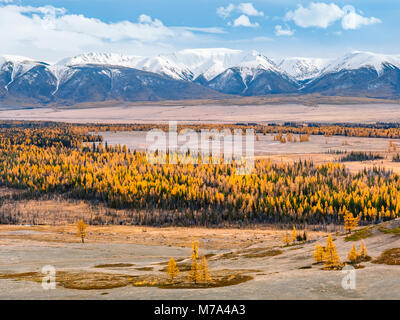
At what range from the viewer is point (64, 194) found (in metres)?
133

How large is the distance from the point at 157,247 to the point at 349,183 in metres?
78.7

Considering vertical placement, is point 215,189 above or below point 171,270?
below

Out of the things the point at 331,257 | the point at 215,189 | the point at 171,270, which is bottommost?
the point at 215,189

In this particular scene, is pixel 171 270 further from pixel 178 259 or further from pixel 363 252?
pixel 178 259

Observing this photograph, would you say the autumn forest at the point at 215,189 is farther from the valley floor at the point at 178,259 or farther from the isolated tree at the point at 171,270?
the isolated tree at the point at 171,270

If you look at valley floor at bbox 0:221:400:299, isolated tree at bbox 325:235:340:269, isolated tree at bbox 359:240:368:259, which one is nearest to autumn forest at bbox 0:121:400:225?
valley floor at bbox 0:221:400:299

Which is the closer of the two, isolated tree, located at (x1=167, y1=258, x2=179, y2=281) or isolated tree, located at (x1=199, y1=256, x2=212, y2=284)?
isolated tree, located at (x1=199, y1=256, x2=212, y2=284)

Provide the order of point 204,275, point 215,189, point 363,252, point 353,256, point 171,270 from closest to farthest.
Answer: point 204,275 → point 171,270 → point 353,256 → point 363,252 → point 215,189

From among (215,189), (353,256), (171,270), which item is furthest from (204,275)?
(215,189)

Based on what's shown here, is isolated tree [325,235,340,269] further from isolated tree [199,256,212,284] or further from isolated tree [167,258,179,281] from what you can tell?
isolated tree [167,258,179,281]

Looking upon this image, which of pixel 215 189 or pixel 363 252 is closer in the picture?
pixel 363 252

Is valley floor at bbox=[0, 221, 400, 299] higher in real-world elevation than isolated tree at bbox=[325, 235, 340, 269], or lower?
lower

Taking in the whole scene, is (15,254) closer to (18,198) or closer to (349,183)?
(18,198)
